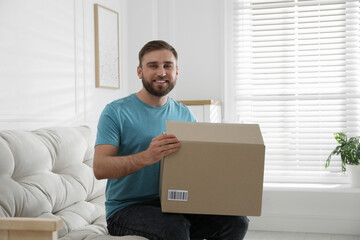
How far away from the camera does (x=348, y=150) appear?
136 inches

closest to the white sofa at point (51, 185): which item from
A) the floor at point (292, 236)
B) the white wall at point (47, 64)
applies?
the white wall at point (47, 64)

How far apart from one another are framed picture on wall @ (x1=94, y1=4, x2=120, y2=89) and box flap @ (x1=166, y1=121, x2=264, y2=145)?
71.8 inches

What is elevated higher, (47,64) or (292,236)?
(47,64)

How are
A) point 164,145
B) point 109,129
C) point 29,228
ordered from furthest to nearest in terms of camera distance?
point 109,129, point 164,145, point 29,228

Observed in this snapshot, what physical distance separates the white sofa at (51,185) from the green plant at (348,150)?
2.01 metres

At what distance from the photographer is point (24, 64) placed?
246 centimetres

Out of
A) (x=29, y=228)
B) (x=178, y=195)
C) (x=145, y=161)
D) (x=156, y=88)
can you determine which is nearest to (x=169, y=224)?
(x=178, y=195)

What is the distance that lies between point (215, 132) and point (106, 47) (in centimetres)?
208

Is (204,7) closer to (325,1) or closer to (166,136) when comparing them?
(325,1)

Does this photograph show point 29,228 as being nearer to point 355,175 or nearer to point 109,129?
point 109,129

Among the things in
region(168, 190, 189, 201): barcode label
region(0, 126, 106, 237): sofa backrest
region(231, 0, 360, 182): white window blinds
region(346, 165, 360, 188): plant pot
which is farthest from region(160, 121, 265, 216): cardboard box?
region(231, 0, 360, 182): white window blinds

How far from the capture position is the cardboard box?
1.59 meters

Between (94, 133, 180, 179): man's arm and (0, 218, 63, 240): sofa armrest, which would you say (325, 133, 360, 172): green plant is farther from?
(0, 218, 63, 240): sofa armrest

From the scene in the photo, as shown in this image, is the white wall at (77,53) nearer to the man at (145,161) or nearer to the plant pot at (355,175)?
the man at (145,161)
